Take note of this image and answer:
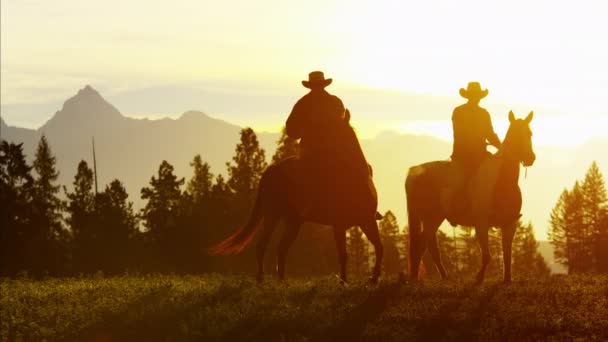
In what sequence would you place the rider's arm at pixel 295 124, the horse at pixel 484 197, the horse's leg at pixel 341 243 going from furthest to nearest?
the rider's arm at pixel 295 124 < the horse's leg at pixel 341 243 < the horse at pixel 484 197

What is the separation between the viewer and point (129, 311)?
53.9ft

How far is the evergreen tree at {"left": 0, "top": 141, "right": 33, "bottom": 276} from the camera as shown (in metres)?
58.0

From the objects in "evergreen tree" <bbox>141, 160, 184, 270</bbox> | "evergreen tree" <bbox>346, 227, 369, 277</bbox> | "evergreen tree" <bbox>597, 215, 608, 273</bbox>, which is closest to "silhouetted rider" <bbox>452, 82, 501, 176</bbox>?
"evergreen tree" <bbox>141, 160, 184, 270</bbox>

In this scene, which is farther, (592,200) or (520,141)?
(592,200)

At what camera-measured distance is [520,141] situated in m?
18.3

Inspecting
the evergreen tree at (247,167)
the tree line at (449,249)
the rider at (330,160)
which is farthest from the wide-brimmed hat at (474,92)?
the tree line at (449,249)

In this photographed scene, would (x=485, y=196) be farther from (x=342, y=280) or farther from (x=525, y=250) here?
(x=525, y=250)

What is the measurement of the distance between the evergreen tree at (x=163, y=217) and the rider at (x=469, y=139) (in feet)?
141

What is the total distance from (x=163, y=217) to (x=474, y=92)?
5191cm

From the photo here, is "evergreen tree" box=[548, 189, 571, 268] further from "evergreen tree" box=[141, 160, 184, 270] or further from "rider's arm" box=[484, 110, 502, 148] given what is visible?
"rider's arm" box=[484, 110, 502, 148]

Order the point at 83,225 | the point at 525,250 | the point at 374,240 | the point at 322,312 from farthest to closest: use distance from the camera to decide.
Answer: the point at 525,250
the point at 83,225
the point at 374,240
the point at 322,312

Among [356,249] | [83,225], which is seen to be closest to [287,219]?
[83,225]

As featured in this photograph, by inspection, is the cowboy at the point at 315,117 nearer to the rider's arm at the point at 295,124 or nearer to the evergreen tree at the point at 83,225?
the rider's arm at the point at 295,124

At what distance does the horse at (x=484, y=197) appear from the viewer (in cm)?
1839
